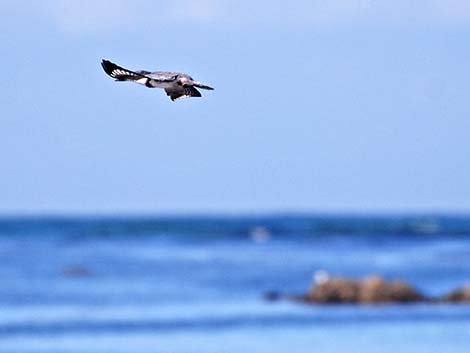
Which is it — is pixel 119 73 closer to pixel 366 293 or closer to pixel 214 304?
pixel 366 293

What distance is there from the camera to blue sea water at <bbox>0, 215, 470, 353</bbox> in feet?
96.1

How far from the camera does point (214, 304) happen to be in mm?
36906

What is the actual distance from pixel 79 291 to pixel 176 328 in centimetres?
1118

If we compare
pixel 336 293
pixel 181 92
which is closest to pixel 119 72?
pixel 181 92

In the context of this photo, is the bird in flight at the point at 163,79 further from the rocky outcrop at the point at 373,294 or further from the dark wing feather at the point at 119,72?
the rocky outcrop at the point at 373,294

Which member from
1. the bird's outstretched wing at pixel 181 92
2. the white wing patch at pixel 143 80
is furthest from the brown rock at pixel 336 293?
the white wing patch at pixel 143 80

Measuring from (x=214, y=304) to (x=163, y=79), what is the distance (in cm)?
2705

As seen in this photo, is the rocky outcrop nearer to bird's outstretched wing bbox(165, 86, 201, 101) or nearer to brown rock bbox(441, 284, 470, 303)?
brown rock bbox(441, 284, 470, 303)

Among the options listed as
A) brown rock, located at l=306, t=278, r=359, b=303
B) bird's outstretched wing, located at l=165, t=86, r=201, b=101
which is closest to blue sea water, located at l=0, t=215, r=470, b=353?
brown rock, located at l=306, t=278, r=359, b=303

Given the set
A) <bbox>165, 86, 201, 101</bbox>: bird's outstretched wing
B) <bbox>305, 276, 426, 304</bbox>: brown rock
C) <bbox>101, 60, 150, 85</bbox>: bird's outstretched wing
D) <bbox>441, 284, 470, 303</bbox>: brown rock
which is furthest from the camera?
<bbox>441, 284, 470, 303</bbox>: brown rock

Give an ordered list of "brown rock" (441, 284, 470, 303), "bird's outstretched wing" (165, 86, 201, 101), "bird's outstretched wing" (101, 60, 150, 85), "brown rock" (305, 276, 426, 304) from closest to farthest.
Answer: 1. "bird's outstretched wing" (101, 60, 150, 85)
2. "bird's outstretched wing" (165, 86, 201, 101)
3. "brown rock" (305, 276, 426, 304)
4. "brown rock" (441, 284, 470, 303)

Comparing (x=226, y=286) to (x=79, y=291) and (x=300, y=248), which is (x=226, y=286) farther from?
(x=300, y=248)

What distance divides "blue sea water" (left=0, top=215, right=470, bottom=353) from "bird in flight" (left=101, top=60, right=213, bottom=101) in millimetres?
17839

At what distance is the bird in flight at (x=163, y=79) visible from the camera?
33.0ft
